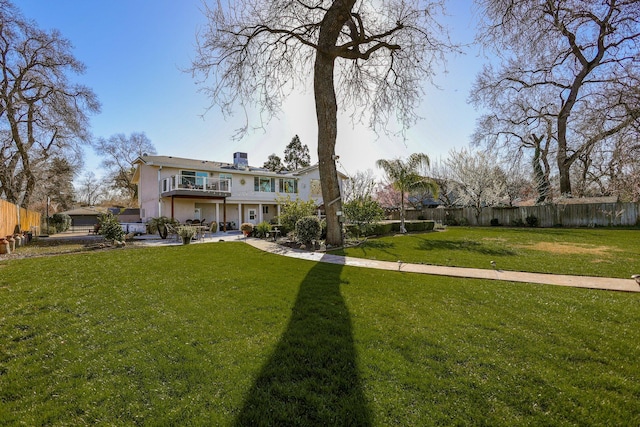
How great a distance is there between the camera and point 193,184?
19562 millimetres

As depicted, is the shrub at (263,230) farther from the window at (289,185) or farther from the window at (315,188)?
the window at (315,188)

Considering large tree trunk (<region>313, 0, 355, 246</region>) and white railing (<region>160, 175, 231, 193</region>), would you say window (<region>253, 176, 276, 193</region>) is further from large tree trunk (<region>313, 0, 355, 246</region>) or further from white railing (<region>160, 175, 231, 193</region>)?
large tree trunk (<region>313, 0, 355, 246</region>)

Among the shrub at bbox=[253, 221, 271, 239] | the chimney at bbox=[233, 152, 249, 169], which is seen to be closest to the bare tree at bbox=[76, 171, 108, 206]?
the chimney at bbox=[233, 152, 249, 169]

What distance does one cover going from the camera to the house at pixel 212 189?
65.2 feet

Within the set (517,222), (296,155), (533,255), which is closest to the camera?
(533,255)

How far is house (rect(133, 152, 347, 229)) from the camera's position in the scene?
19875mm

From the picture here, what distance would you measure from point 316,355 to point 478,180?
26.6 metres

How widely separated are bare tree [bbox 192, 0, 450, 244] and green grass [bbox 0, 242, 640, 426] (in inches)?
268

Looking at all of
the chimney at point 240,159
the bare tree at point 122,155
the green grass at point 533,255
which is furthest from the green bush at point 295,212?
the bare tree at point 122,155

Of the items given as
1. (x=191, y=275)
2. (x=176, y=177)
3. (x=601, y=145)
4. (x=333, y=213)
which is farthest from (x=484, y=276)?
(x=176, y=177)

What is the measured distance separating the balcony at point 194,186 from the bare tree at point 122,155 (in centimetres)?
2229

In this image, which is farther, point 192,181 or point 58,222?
point 58,222

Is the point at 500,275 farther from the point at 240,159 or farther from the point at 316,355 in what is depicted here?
the point at 240,159

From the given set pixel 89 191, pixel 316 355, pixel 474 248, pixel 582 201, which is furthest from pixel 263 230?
pixel 89 191
